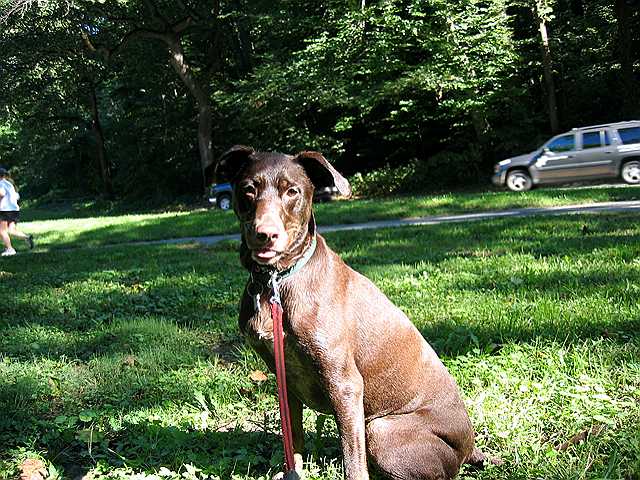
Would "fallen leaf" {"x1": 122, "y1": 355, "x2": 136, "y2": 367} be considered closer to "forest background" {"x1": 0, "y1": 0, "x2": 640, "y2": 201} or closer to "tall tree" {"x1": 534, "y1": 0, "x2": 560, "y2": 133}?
"forest background" {"x1": 0, "y1": 0, "x2": 640, "y2": 201}

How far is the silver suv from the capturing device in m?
17.3

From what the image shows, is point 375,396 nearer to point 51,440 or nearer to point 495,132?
point 51,440

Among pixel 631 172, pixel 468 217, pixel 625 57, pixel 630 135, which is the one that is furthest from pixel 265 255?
pixel 625 57

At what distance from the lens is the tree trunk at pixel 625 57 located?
843 inches

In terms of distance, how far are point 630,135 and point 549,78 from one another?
6.19 meters

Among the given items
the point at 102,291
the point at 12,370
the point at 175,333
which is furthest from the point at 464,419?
the point at 102,291

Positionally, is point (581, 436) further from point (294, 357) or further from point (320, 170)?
point (320, 170)

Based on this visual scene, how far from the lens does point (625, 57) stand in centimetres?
2167

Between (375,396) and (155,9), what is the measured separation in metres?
24.6

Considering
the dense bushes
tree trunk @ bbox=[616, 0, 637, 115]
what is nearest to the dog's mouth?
the dense bushes

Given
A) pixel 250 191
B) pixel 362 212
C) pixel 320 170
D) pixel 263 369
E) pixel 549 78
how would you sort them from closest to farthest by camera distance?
pixel 250 191 → pixel 320 170 → pixel 263 369 → pixel 362 212 → pixel 549 78

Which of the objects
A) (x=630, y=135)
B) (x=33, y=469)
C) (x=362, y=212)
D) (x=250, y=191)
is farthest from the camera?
(x=630, y=135)

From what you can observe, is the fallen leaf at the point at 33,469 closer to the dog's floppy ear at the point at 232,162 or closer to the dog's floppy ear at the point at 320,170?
the dog's floppy ear at the point at 232,162

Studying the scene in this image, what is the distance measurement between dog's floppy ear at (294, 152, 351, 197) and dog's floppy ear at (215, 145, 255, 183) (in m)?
0.24
